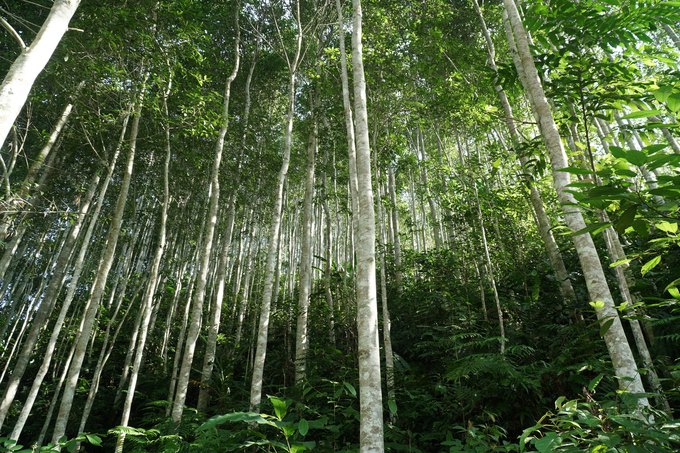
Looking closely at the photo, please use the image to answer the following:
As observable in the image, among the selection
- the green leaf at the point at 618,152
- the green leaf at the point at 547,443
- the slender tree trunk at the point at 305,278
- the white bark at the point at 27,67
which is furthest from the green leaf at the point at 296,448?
the slender tree trunk at the point at 305,278

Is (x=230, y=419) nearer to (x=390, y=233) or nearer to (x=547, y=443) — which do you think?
(x=547, y=443)

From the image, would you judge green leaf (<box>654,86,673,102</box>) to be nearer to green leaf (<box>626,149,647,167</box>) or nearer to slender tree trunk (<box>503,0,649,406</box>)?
green leaf (<box>626,149,647,167</box>)

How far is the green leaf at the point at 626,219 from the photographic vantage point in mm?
910

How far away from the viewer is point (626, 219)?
0.92 meters

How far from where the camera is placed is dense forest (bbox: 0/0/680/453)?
2.16 meters

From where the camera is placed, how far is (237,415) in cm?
197

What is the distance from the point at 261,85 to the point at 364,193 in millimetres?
8348

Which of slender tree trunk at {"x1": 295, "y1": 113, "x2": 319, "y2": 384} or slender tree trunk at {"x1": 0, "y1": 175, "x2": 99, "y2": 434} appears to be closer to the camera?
slender tree trunk at {"x1": 0, "y1": 175, "x2": 99, "y2": 434}

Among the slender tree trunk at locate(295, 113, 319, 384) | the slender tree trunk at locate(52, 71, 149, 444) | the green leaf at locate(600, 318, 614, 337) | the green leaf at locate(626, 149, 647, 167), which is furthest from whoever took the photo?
the slender tree trunk at locate(295, 113, 319, 384)

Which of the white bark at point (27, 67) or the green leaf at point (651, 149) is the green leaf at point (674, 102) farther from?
the white bark at point (27, 67)

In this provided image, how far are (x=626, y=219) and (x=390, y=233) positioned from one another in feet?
33.2

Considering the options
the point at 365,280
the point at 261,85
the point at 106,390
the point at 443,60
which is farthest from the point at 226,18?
the point at 106,390

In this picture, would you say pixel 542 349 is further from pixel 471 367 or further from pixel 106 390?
pixel 106 390

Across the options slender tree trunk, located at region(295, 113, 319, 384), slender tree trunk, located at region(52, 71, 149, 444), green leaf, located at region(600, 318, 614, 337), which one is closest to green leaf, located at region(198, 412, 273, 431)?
green leaf, located at region(600, 318, 614, 337)
